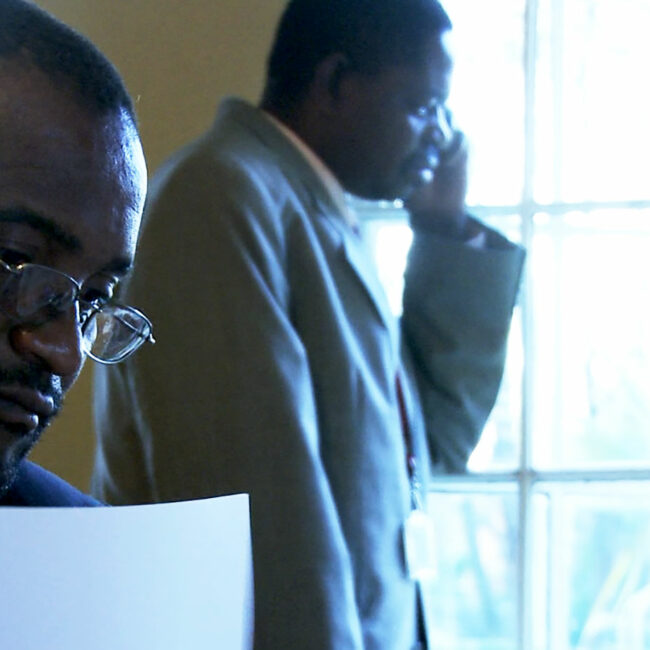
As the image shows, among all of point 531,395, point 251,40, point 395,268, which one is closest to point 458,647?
point 531,395

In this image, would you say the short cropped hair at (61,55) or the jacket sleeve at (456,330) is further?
the jacket sleeve at (456,330)

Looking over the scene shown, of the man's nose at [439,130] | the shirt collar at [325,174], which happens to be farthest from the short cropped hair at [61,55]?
the man's nose at [439,130]

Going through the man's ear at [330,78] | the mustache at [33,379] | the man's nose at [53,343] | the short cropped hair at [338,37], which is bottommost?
the mustache at [33,379]

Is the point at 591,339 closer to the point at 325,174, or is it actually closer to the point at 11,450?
the point at 325,174

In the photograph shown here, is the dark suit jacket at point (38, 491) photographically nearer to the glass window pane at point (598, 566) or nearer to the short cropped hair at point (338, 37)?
the short cropped hair at point (338, 37)

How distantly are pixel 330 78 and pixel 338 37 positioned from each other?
42 millimetres

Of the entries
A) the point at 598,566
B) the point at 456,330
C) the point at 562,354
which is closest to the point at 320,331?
the point at 456,330

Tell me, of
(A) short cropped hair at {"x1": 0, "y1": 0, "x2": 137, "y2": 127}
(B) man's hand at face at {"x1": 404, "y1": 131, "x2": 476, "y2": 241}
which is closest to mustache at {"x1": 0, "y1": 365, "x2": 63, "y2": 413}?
(A) short cropped hair at {"x1": 0, "y1": 0, "x2": 137, "y2": 127}

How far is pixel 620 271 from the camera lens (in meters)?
1.08

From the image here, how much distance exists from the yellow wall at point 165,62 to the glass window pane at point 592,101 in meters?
0.31

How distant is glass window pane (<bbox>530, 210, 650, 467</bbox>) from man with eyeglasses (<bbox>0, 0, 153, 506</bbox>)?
1.95 feet

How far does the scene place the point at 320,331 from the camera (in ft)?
2.74

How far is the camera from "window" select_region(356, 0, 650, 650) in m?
1.04

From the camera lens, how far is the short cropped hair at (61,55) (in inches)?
20.3
